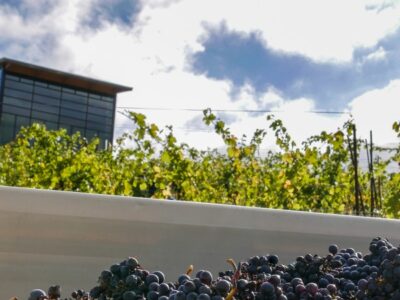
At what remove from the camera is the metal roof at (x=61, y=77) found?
106 feet

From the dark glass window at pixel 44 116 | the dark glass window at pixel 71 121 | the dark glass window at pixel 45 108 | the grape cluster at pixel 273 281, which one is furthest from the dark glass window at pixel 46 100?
the grape cluster at pixel 273 281

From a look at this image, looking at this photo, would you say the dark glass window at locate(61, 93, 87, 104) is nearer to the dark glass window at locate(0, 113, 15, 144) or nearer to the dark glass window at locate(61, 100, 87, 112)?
the dark glass window at locate(61, 100, 87, 112)

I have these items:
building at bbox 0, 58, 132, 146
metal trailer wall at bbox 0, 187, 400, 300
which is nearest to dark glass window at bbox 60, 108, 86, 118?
building at bbox 0, 58, 132, 146

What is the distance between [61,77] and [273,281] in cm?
3466

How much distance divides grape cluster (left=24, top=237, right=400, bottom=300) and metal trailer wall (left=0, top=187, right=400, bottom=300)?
59cm

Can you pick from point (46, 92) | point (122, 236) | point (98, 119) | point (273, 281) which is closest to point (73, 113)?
point (98, 119)

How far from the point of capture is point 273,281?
83 cm

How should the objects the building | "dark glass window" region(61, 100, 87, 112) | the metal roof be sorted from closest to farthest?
the building, the metal roof, "dark glass window" region(61, 100, 87, 112)

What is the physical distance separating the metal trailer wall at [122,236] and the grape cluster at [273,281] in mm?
591

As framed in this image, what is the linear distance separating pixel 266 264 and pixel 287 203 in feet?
14.9

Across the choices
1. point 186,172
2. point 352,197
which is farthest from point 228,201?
point 352,197

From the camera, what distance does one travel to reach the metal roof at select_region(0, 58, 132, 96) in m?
32.2

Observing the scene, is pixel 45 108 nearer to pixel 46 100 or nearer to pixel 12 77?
pixel 46 100

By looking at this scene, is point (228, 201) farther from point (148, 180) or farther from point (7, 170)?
point (7, 170)
